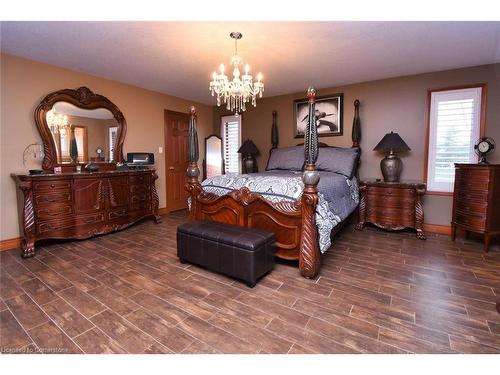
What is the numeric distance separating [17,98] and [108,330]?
327 centimetres

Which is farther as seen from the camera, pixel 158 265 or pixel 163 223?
pixel 163 223

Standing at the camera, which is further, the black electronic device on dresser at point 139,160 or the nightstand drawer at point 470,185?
the black electronic device on dresser at point 139,160

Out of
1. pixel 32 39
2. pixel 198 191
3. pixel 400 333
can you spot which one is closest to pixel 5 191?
pixel 32 39

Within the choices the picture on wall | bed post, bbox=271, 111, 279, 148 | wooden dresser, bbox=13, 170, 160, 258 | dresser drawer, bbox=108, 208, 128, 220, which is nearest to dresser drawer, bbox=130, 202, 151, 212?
wooden dresser, bbox=13, 170, 160, 258

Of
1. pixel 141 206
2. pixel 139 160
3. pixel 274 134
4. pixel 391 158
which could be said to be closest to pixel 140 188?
pixel 141 206

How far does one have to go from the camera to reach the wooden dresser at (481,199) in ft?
9.84

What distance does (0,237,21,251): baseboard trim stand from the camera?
3109 millimetres

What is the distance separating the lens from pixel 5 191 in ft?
10.3

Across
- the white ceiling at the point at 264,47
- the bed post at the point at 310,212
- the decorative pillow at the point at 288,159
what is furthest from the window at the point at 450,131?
the bed post at the point at 310,212

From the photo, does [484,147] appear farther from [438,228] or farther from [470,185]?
[438,228]

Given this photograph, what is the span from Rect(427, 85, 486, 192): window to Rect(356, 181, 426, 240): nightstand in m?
0.54

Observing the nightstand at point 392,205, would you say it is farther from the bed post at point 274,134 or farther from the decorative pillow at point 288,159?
the bed post at point 274,134

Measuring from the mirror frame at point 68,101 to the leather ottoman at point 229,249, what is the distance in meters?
2.38
